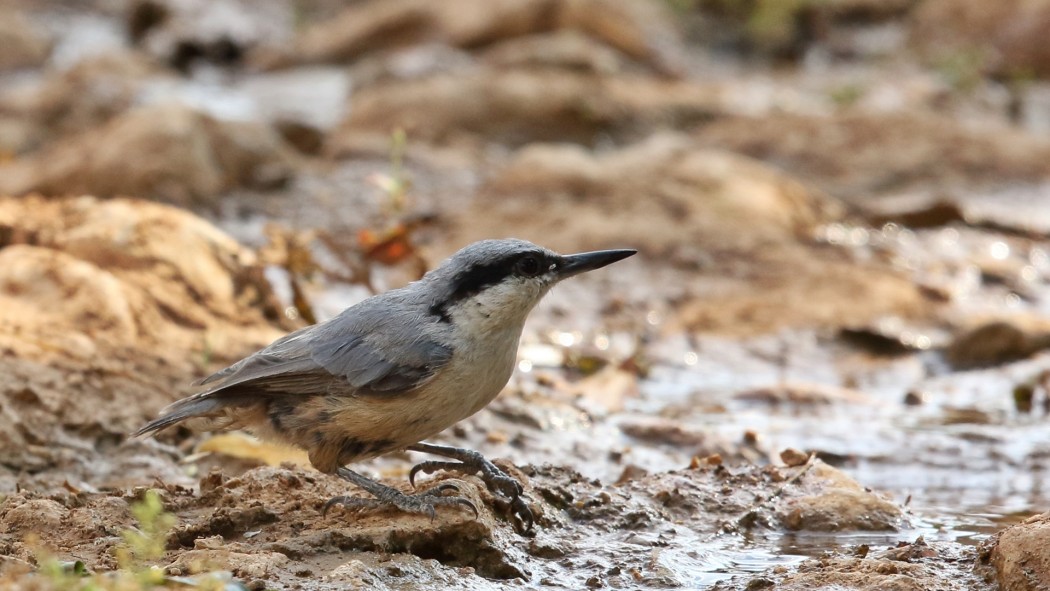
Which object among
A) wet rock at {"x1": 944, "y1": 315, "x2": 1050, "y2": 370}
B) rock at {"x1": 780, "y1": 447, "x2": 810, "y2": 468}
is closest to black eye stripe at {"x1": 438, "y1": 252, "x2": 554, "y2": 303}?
rock at {"x1": 780, "y1": 447, "x2": 810, "y2": 468}

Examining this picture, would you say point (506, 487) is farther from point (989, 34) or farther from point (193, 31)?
point (989, 34)

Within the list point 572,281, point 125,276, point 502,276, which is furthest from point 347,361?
point 572,281

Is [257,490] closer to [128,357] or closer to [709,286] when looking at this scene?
[128,357]

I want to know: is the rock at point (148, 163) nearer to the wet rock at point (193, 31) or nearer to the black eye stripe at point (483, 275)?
the black eye stripe at point (483, 275)

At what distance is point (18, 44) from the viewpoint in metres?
16.9

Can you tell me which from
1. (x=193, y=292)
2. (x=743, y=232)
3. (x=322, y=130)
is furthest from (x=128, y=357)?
(x=322, y=130)

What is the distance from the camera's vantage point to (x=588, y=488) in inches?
196

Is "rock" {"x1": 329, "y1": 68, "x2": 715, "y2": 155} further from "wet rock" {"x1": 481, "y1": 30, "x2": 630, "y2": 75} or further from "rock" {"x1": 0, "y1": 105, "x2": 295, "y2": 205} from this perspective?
"rock" {"x1": 0, "y1": 105, "x2": 295, "y2": 205}

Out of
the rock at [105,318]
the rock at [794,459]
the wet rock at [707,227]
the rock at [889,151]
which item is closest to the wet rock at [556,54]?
the rock at [889,151]

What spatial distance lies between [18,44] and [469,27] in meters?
5.94

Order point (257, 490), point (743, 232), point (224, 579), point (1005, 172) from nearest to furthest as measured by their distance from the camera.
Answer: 1. point (224, 579)
2. point (257, 490)
3. point (743, 232)
4. point (1005, 172)

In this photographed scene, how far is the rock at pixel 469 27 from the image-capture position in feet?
53.1

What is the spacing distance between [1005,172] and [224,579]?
10729mm

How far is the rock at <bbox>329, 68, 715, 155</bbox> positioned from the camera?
12.9 metres
